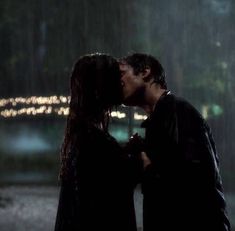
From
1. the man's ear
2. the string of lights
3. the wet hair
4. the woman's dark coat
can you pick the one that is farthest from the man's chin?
the string of lights

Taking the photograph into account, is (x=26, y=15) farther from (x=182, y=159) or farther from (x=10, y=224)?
(x=182, y=159)

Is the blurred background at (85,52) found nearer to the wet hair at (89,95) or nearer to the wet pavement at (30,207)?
the wet pavement at (30,207)

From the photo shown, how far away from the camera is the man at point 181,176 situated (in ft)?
10.6

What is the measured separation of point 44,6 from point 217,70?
754 cm

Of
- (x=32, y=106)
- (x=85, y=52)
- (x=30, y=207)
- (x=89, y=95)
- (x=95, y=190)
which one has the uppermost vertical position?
(x=85, y=52)

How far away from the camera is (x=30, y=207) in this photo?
1218cm

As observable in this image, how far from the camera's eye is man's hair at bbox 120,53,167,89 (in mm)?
3566

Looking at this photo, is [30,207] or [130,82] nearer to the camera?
[130,82]

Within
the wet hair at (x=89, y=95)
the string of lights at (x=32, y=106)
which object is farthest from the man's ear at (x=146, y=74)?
the string of lights at (x=32, y=106)

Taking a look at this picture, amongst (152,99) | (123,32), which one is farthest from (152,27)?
(152,99)

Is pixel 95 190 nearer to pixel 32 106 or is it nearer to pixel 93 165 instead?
pixel 93 165

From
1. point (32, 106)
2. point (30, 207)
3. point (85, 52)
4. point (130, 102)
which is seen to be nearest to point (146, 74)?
point (130, 102)

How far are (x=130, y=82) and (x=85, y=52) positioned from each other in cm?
2220

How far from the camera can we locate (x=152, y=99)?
3.55 metres
